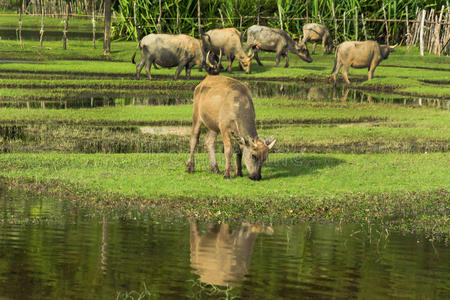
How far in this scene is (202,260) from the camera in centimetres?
885

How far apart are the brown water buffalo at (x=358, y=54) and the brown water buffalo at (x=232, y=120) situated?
57.9 ft

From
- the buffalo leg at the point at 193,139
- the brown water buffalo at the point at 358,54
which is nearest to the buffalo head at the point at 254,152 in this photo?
the buffalo leg at the point at 193,139

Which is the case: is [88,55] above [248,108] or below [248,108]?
below

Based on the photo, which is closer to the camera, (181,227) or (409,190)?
(181,227)

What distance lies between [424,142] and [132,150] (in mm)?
6752

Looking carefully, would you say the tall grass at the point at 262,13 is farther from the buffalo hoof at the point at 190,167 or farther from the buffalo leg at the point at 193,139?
the buffalo hoof at the point at 190,167

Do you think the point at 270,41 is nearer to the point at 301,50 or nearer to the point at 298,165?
the point at 301,50

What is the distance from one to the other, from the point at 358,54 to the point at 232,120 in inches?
729

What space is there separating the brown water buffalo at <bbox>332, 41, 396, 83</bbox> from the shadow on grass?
15.7m

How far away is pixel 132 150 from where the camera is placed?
16859 mm

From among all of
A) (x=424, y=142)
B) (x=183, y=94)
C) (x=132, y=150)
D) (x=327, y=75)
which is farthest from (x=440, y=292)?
(x=327, y=75)

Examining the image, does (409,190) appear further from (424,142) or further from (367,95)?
(367,95)

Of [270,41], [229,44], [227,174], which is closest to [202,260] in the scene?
[227,174]

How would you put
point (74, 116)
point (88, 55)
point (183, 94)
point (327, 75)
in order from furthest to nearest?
point (88, 55), point (327, 75), point (183, 94), point (74, 116)
